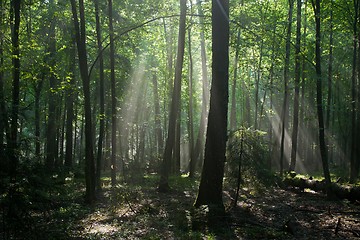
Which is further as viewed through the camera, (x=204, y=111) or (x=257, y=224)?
(x=204, y=111)

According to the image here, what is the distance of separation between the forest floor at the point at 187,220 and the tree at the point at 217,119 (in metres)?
0.83

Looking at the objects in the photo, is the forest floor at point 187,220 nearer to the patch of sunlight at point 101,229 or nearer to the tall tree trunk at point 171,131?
the patch of sunlight at point 101,229

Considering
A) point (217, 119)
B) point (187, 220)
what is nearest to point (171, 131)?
point (217, 119)

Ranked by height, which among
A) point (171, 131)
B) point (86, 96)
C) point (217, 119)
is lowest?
point (171, 131)

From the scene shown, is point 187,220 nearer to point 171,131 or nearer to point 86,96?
point 86,96

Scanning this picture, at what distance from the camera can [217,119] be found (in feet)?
33.4

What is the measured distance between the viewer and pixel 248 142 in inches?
443

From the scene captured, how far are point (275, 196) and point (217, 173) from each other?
6.38m

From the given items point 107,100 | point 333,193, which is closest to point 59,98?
point 107,100

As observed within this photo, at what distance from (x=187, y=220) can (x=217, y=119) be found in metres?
3.14

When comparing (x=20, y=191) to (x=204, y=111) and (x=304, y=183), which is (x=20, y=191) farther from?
(x=204, y=111)

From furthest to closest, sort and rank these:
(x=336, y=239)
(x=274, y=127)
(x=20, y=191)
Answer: (x=274, y=127), (x=336, y=239), (x=20, y=191)

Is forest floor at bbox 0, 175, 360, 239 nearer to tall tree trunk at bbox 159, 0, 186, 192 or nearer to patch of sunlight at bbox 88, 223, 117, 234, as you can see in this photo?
patch of sunlight at bbox 88, 223, 117, 234

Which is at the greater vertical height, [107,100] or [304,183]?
[107,100]
